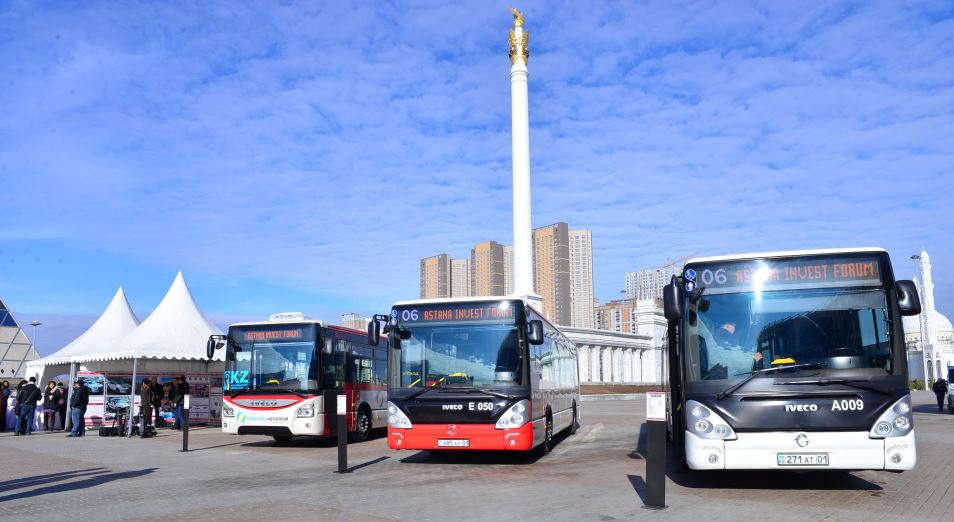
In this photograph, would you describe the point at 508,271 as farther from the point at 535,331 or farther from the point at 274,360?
the point at 535,331

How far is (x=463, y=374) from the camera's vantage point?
1280cm

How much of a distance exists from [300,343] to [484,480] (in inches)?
288

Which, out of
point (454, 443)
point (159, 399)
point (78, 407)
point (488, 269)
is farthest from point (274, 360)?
point (488, 269)

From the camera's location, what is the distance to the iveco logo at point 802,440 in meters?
8.80

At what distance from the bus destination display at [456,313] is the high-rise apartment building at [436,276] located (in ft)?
306

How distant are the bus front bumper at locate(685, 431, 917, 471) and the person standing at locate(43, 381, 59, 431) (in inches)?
914

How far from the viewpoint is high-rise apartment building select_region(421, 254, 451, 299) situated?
108875 millimetres

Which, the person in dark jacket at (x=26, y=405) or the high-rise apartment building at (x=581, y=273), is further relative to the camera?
the high-rise apartment building at (x=581, y=273)

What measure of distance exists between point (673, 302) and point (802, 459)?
2.26 metres

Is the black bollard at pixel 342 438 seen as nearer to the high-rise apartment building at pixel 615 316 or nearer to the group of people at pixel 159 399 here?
the group of people at pixel 159 399

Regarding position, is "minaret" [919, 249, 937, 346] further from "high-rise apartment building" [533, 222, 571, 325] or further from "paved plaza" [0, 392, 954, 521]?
"paved plaza" [0, 392, 954, 521]

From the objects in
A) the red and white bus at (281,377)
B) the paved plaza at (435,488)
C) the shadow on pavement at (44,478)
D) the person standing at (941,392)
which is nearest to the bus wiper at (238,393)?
the red and white bus at (281,377)

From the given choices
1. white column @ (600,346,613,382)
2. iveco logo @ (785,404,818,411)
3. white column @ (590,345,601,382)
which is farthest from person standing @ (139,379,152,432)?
white column @ (600,346,613,382)

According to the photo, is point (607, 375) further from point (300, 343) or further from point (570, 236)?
point (300, 343)
